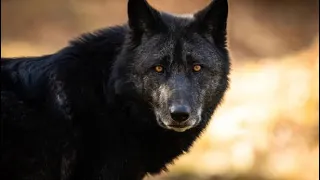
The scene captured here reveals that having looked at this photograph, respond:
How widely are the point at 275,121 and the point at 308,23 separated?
421 cm

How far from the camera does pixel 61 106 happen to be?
497cm

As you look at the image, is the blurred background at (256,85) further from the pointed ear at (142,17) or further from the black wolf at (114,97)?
the pointed ear at (142,17)

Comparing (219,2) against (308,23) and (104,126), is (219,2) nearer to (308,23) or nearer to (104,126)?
(104,126)

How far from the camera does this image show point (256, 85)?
10664 mm

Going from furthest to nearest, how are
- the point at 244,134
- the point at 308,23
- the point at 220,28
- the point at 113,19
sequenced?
the point at 113,19
the point at 308,23
the point at 244,134
the point at 220,28

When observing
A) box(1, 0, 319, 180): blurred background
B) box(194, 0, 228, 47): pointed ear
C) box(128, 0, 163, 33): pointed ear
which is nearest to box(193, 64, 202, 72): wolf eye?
box(194, 0, 228, 47): pointed ear

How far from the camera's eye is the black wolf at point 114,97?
493 cm

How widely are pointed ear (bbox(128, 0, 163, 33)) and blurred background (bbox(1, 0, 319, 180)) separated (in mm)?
4500

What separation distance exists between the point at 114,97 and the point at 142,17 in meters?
0.67

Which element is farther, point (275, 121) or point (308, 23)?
point (308, 23)

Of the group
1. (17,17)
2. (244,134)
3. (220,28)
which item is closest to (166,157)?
(220,28)

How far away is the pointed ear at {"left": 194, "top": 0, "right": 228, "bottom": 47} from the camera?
516 cm

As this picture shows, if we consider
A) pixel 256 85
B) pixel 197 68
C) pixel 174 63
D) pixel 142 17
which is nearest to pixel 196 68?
pixel 197 68

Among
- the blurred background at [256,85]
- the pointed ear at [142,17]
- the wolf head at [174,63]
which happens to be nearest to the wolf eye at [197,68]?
the wolf head at [174,63]
